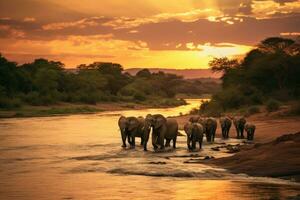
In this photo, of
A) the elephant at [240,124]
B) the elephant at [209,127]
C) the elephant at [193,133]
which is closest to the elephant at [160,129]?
the elephant at [193,133]

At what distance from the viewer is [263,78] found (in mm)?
62844

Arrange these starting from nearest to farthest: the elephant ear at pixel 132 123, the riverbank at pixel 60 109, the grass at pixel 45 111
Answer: the elephant ear at pixel 132 123 → the grass at pixel 45 111 → the riverbank at pixel 60 109

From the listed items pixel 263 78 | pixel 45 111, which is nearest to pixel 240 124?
pixel 263 78

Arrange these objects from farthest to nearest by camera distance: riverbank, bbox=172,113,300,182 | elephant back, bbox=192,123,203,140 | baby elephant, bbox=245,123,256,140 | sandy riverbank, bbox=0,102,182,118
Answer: sandy riverbank, bbox=0,102,182,118
baby elephant, bbox=245,123,256,140
elephant back, bbox=192,123,203,140
riverbank, bbox=172,113,300,182

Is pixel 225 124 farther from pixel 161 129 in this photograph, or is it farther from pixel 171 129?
pixel 161 129

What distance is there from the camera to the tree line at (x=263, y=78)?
181 feet

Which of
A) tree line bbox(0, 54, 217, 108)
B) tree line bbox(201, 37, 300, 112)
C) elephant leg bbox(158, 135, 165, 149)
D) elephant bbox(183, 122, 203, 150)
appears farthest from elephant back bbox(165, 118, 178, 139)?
tree line bbox(0, 54, 217, 108)

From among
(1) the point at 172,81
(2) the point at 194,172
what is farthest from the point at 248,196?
(1) the point at 172,81

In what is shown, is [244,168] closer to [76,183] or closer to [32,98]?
[76,183]

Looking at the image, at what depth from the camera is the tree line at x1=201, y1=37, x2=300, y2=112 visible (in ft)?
181

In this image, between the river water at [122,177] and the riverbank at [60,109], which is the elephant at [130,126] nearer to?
the river water at [122,177]

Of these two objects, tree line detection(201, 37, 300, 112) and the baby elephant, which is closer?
the baby elephant

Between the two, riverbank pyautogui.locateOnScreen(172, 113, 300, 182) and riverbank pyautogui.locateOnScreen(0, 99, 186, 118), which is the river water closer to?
riverbank pyautogui.locateOnScreen(172, 113, 300, 182)

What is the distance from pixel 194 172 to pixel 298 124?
18.4 metres
